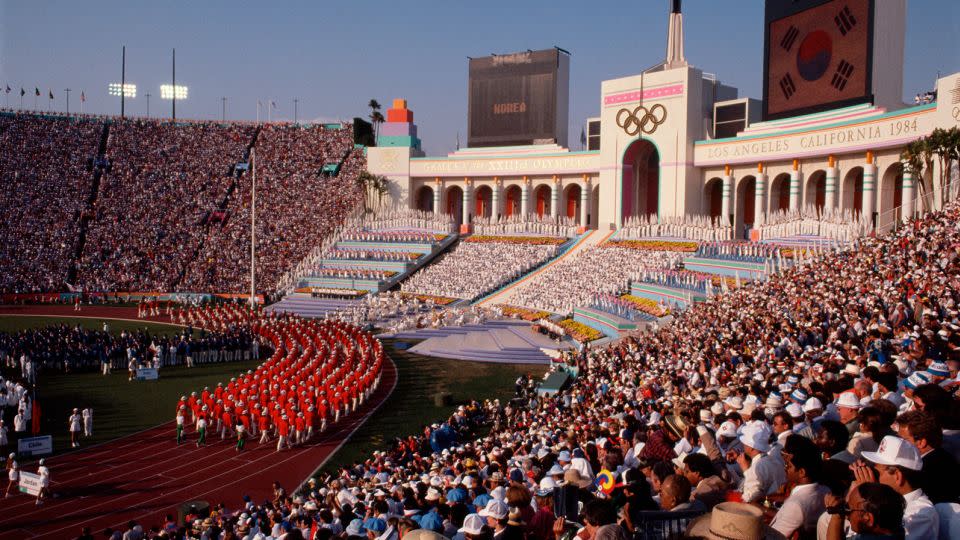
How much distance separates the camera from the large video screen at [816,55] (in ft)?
125

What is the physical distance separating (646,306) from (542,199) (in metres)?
31.4

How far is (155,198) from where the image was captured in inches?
2210

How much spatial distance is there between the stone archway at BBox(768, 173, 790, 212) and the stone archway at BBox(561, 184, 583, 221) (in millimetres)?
16201

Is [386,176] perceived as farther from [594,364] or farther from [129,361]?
[594,364]

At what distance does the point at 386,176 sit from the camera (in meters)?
61.3

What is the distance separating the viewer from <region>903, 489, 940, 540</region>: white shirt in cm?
426

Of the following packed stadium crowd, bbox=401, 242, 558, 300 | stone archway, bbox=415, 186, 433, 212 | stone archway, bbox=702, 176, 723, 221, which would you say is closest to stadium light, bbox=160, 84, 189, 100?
stone archway, bbox=415, 186, 433, 212

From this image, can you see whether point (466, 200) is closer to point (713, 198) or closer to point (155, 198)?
point (713, 198)

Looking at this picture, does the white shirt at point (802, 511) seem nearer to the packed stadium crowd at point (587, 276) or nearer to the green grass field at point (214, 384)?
the green grass field at point (214, 384)

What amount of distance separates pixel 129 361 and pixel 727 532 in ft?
86.8

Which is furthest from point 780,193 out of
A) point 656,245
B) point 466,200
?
point 466,200

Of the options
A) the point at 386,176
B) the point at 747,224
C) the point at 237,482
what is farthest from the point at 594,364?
the point at 386,176

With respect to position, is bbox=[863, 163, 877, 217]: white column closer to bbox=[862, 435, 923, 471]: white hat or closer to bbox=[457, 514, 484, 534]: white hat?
bbox=[862, 435, 923, 471]: white hat

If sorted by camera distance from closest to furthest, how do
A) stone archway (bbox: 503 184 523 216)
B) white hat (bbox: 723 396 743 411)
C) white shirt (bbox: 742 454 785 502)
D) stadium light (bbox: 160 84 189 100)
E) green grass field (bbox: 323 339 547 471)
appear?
1. white shirt (bbox: 742 454 785 502)
2. white hat (bbox: 723 396 743 411)
3. green grass field (bbox: 323 339 547 471)
4. stone archway (bbox: 503 184 523 216)
5. stadium light (bbox: 160 84 189 100)
